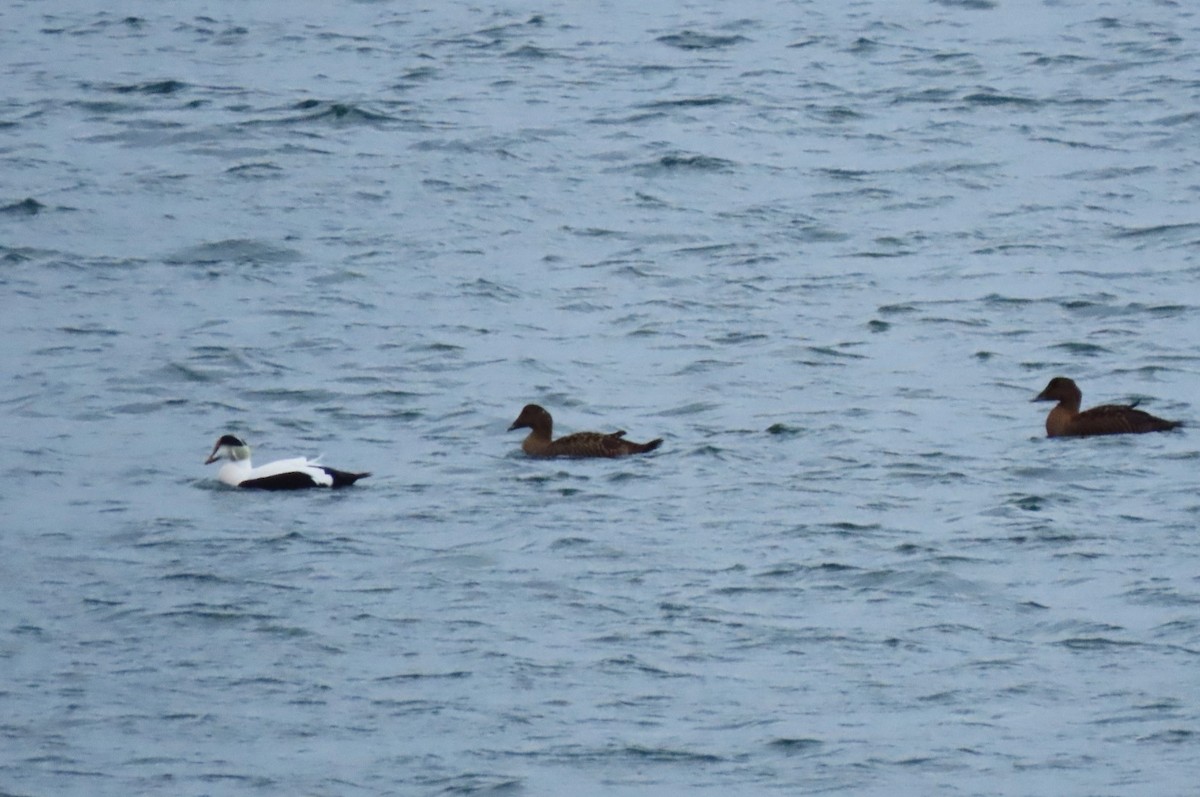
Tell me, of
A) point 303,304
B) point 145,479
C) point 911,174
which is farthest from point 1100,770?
point 911,174

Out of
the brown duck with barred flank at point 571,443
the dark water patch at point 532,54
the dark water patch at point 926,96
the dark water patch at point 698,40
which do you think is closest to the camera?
the brown duck with barred flank at point 571,443

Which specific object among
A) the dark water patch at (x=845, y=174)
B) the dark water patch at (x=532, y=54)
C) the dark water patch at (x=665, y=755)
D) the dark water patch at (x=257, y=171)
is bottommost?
the dark water patch at (x=845, y=174)

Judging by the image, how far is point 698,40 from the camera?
3072cm

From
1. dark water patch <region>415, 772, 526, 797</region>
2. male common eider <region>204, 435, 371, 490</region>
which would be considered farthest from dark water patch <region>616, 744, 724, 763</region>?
male common eider <region>204, 435, 371, 490</region>

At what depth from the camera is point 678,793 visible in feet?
32.8

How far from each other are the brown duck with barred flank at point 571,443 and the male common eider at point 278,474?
1.28 meters

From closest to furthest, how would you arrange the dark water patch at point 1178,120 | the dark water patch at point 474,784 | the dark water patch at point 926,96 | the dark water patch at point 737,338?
the dark water patch at point 474,784, the dark water patch at point 737,338, the dark water patch at point 1178,120, the dark water patch at point 926,96

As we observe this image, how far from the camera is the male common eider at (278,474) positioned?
572 inches

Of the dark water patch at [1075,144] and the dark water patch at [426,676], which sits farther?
the dark water patch at [1075,144]

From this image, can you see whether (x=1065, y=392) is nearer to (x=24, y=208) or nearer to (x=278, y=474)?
(x=278, y=474)

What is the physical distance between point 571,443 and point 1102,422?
3507 mm

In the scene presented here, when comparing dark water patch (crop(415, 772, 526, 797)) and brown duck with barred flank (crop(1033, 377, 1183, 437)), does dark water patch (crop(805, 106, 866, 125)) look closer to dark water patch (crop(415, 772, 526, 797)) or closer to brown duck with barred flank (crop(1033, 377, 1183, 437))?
brown duck with barred flank (crop(1033, 377, 1183, 437))

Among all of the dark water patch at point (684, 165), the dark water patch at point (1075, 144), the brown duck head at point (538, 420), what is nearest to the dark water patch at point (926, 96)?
the dark water patch at point (1075, 144)

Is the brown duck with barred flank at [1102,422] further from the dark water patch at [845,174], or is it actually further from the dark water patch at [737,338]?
the dark water patch at [845,174]
